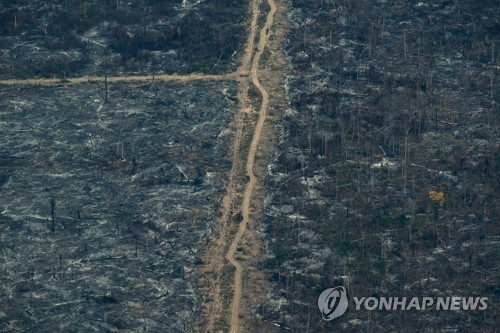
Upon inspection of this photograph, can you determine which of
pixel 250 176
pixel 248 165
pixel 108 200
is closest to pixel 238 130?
pixel 248 165

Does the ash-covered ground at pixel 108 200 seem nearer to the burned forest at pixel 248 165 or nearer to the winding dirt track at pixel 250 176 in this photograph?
the burned forest at pixel 248 165

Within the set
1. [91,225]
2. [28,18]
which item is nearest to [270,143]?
[91,225]

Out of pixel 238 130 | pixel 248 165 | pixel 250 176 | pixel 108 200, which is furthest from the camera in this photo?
pixel 238 130

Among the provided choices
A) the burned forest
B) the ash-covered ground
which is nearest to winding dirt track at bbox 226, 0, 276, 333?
the burned forest

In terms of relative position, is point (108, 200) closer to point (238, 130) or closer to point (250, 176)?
point (250, 176)

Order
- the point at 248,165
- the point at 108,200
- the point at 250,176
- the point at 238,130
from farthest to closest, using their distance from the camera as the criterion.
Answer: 1. the point at 238,130
2. the point at 248,165
3. the point at 250,176
4. the point at 108,200

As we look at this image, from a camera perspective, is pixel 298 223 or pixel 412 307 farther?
pixel 298 223

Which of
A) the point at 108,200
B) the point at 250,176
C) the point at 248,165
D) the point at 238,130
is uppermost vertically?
the point at 238,130

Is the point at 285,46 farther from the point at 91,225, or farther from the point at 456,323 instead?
the point at 456,323
